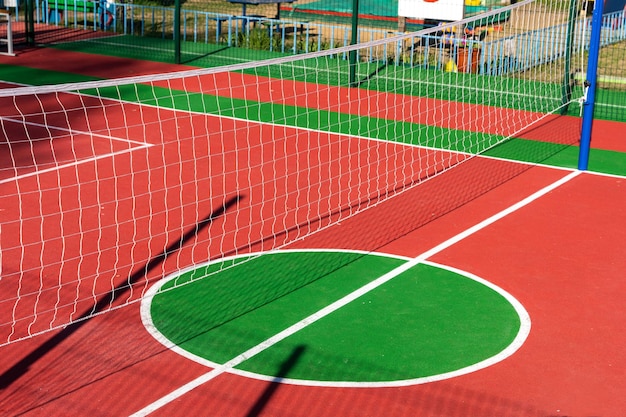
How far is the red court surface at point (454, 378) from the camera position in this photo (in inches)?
286

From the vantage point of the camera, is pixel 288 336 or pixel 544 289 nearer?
pixel 288 336

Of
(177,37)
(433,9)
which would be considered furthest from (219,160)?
(433,9)

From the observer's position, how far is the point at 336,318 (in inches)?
348

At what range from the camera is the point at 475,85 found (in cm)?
1989

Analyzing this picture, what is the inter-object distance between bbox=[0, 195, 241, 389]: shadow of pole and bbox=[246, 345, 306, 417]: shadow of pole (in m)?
1.88

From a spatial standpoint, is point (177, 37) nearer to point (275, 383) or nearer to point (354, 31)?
point (354, 31)

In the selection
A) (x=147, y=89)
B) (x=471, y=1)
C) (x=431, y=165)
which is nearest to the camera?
(x=431, y=165)

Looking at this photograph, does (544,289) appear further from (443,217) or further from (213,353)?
(213,353)

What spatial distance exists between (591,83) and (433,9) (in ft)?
28.5

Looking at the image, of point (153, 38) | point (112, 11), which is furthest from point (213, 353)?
point (112, 11)

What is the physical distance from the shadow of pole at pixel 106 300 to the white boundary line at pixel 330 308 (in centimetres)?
121

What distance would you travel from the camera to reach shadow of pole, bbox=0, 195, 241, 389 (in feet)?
24.9

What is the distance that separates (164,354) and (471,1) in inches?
720

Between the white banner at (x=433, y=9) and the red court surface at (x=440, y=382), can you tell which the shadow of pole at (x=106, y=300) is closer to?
the red court surface at (x=440, y=382)
